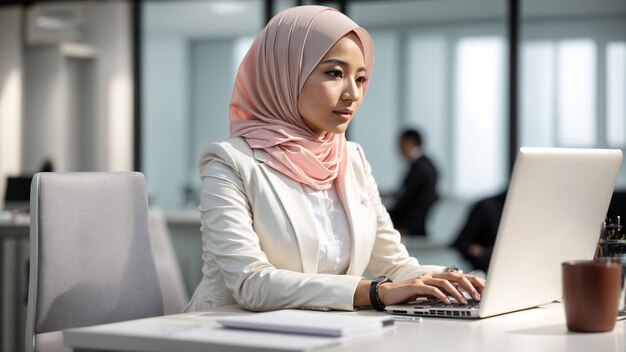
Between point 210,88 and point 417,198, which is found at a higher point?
point 210,88

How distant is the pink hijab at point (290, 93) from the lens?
82.7 inches

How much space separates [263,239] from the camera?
2.02 metres

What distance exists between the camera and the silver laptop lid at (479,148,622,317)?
1.63m

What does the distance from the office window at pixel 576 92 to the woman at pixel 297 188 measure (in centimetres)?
564

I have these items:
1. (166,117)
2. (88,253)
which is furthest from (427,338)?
(166,117)

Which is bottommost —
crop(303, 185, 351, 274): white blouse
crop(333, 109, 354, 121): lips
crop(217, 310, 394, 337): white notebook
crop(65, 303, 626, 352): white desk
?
crop(65, 303, 626, 352): white desk

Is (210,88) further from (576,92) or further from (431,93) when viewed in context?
(576,92)

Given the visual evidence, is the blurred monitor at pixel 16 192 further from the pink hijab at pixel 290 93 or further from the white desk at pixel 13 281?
the pink hijab at pixel 290 93

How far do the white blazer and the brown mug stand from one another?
41 cm

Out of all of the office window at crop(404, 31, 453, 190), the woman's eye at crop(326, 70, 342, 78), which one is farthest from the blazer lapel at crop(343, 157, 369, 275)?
the office window at crop(404, 31, 453, 190)

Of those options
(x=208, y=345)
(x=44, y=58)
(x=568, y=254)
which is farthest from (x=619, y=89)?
(x=208, y=345)

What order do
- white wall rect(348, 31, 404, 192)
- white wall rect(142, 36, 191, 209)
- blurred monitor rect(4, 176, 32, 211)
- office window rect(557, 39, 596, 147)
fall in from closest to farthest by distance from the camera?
blurred monitor rect(4, 176, 32, 211) → office window rect(557, 39, 596, 147) → white wall rect(348, 31, 404, 192) → white wall rect(142, 36, 191, 209)

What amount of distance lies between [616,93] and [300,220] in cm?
598

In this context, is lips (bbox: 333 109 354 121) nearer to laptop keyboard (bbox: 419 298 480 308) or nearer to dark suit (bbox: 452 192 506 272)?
laptop keyboard (bbox: 419 298 480 308)
